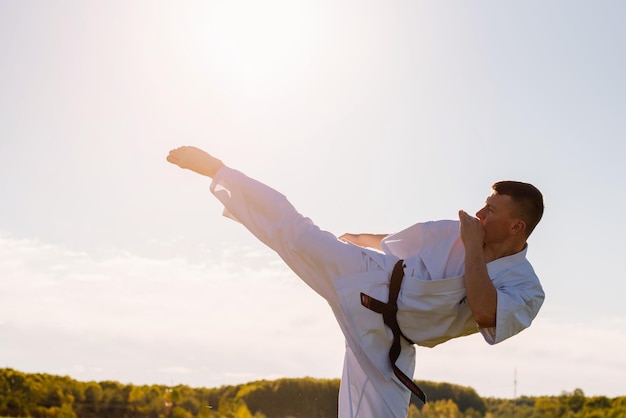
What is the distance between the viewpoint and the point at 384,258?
16.8ft

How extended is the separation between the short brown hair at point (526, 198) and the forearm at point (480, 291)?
57 cm

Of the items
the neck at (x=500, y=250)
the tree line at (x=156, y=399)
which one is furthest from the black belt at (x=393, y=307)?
the tree line at (x=156, y=399)

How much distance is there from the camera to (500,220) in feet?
16.6

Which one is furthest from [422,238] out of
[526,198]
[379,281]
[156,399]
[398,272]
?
[156,399]

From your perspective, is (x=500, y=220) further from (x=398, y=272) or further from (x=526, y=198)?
(x=398, y=272)

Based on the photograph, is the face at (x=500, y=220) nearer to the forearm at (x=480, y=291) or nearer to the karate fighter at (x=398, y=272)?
the karate fighter at (x=398, y=272)

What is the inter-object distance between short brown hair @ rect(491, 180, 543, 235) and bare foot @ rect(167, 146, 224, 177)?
6.52 ft

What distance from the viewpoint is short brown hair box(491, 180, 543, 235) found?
5059 millimetres

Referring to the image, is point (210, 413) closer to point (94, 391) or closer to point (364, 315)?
point (94, 391)

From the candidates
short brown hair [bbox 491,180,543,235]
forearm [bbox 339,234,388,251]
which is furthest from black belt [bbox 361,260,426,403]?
short brown hair [bbox 491,180,543,235]

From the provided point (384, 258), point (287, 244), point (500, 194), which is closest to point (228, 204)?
point (287, 244)

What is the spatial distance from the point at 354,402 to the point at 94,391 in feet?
70.3

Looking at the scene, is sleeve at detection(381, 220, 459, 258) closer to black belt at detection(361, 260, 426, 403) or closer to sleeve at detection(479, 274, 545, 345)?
black belt at detection(361, 260, 426, 403)

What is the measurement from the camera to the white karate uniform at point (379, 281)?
4.91m
